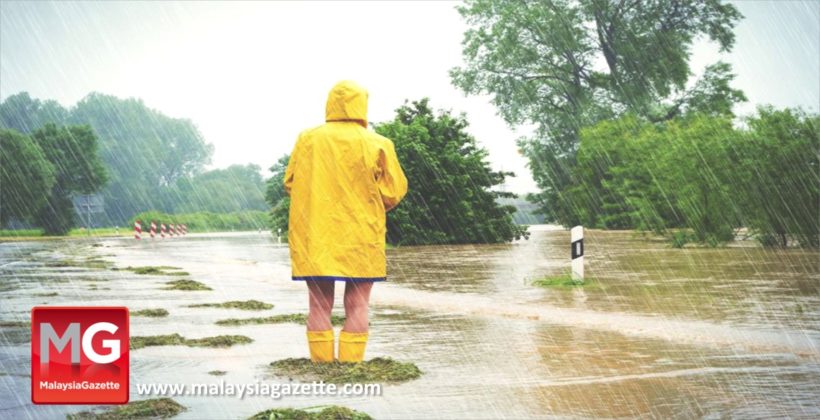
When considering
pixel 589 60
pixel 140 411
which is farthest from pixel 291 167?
pixel 589 60

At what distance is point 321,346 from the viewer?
6.04m

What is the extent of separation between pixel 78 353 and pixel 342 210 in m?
1.99

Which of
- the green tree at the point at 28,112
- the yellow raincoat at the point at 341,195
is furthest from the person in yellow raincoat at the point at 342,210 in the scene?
the green tree at the point at 28,112

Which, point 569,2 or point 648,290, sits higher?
point 569,2

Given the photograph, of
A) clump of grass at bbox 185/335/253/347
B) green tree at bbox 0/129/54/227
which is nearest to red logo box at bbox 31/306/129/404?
clump of grass at bbox 185/335/253/347

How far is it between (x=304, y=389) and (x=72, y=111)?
4776 inches

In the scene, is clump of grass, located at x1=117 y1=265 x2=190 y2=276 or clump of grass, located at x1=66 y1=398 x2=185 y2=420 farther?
clump of grass, located at x1=117 y1=265 x2=190 y2=276

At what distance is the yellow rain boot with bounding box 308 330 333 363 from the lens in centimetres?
603

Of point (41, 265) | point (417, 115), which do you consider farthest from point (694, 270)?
point (417, 115)

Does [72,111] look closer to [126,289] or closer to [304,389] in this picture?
[126,289]

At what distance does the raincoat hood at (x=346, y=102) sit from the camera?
239 inches

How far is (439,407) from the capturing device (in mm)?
4953

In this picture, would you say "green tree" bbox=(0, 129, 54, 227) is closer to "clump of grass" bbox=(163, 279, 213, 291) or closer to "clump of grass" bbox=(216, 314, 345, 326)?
"clump of grass" bbox=(163, 279, 213, 291)

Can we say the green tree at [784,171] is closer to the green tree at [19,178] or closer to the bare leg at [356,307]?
the bare leg at [356,307]
